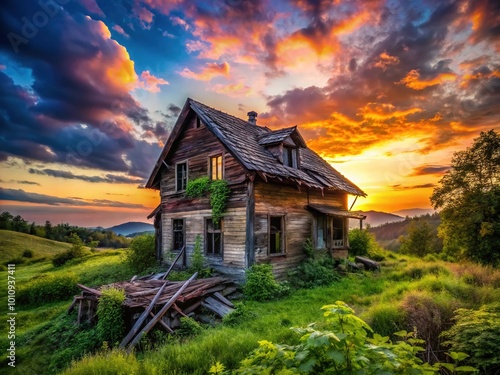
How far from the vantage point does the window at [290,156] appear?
1504 cm

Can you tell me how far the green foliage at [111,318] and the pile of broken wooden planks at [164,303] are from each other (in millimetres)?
261

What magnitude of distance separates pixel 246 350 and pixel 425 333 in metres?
3.87

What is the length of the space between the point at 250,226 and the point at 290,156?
16.9 feet

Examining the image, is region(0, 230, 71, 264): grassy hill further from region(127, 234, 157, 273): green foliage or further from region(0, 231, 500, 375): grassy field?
region(127, 234, 157, 273): green foliage

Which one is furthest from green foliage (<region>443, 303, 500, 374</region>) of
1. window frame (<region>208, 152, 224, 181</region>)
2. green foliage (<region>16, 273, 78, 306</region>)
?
green foliage (<region>16, 273, 78, 306</region>)

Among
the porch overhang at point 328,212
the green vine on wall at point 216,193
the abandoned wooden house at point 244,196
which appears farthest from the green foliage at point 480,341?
the porch overhang at point 328,212

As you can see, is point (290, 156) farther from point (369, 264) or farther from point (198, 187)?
point (369, 264)

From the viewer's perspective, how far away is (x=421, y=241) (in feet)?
92.7

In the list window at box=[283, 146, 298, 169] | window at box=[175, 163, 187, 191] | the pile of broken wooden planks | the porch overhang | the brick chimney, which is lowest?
the pile of broken wooden planks

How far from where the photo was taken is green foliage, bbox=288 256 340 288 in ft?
43.3

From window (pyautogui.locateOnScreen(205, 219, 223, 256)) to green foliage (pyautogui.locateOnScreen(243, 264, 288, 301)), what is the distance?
252 centimetres

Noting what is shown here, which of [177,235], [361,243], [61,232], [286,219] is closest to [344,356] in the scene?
[286,219]

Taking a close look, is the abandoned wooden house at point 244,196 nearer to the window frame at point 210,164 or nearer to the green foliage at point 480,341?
the window frame at point 210,164

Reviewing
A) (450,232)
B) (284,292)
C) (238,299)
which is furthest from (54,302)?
(450,232)
